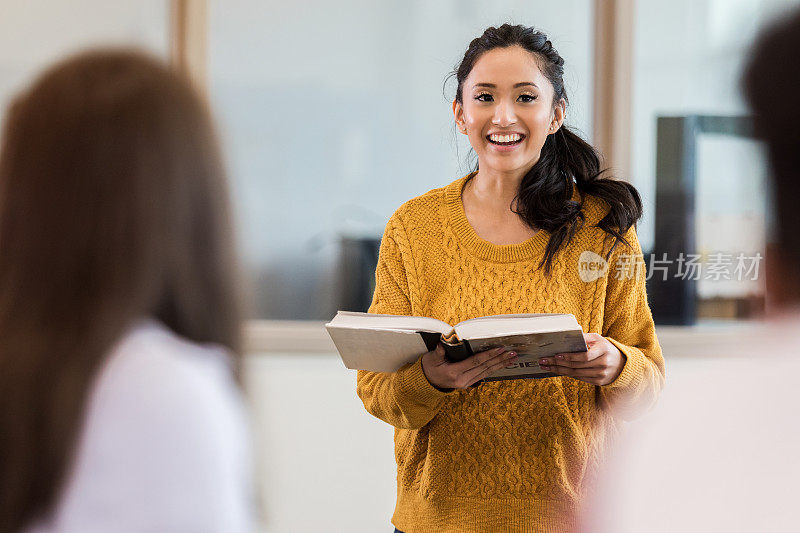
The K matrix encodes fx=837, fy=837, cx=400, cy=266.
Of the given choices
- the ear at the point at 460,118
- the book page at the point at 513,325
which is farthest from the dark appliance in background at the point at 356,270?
the book page at the point at 513,325

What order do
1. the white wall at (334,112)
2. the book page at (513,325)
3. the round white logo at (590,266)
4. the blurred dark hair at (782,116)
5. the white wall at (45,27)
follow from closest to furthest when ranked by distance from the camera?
the blurred dark hair at (782,116) → the book page at (513,325) → the round white logo at (590,266) → the white wall at (45,27) → the white wall at (334,112)

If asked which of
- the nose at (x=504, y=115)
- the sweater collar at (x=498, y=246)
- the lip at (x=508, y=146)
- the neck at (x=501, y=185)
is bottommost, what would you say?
the sweater collar at (x=498, y=246)

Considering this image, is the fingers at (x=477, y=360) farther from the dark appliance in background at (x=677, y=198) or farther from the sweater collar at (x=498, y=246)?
the dark appliance in background at (x=677, y=198)

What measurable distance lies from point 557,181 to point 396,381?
0.55 meters

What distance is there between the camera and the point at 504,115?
1705 mm

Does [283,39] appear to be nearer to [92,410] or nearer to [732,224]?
[732,224]

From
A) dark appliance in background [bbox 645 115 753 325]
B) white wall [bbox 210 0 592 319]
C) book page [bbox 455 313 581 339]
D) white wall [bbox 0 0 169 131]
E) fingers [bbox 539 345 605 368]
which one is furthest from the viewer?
dark appliance in background [bbox 645 115 753 325]

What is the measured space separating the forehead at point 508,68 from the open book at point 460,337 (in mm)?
546

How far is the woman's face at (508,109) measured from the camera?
1722 millimetres

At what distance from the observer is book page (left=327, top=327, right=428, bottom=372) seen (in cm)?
149

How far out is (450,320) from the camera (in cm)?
168

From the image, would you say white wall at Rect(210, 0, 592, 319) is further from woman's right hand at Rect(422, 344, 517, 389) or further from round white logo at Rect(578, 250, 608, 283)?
woman's right hand at Rect(422, 344, 517, 389)

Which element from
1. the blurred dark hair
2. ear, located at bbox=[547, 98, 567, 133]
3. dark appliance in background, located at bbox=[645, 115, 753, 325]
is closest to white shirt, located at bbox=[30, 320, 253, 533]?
the blurred dark hair

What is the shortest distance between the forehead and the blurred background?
48.7 inches
